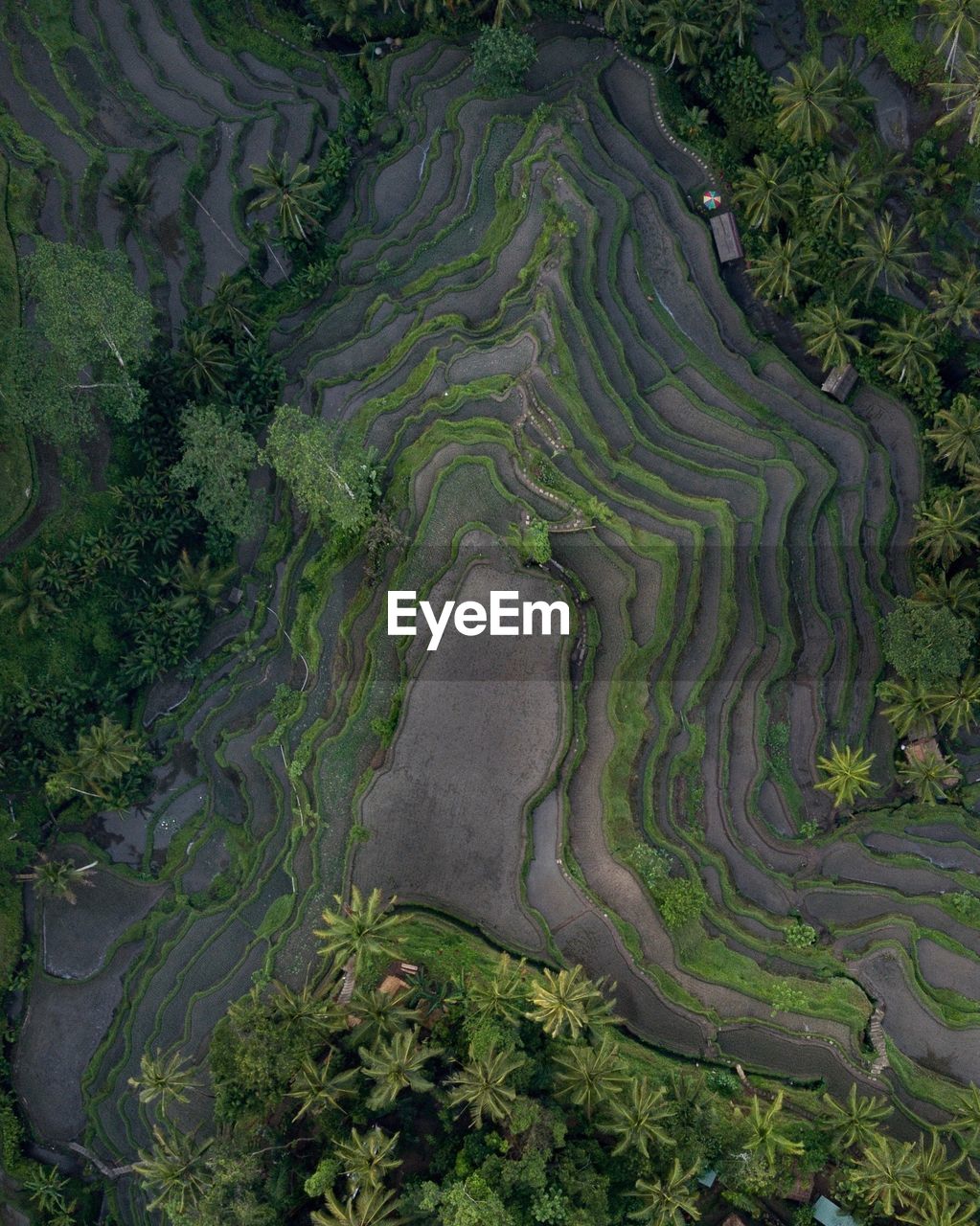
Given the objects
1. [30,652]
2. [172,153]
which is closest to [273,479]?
[30,652]

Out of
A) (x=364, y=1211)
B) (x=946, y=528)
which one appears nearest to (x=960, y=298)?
(x=946, y=528)

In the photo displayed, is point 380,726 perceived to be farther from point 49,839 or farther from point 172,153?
point 172,153

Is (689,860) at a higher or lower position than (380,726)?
lower

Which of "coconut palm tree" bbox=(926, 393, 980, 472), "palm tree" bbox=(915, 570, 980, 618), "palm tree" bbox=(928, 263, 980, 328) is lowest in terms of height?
"palm tree" bbox=(915, 570, 980, 618)

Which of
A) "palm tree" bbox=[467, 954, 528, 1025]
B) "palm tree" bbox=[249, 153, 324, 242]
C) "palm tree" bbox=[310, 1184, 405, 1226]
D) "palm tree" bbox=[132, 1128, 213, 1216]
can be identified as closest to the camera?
"palm tree" bbox=[310, 1184, 405, 1226]

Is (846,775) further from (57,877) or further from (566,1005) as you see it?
(57,877)

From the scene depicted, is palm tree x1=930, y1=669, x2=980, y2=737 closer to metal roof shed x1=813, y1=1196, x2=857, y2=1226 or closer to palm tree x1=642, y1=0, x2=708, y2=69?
metal roof shed x1=813, y1=1196, x2=857, y2=1226

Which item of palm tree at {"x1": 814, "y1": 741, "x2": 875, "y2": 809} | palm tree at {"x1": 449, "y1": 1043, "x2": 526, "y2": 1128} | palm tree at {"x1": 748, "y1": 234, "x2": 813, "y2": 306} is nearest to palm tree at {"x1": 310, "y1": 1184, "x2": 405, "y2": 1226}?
palm tree at {"x1": 449, "y1": 1043, "x2": 526, "y2": 1128}
